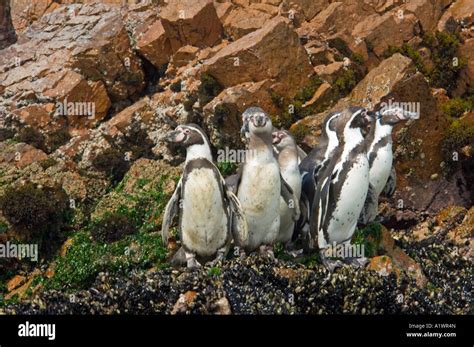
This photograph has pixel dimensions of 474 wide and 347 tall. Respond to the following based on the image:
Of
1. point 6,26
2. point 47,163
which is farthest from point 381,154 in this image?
point 6,26

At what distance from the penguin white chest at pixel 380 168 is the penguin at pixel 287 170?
6.20 feet

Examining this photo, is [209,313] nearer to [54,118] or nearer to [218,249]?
[218,249]

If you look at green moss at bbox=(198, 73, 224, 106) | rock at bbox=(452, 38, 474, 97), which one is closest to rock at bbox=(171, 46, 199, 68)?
green moss at bbox=(198, 73, 224, 106)

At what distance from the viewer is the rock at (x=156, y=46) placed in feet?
81.7

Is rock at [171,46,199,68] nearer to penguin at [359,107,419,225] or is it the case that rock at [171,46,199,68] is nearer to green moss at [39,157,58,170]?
green moss at [39,157,58,170]

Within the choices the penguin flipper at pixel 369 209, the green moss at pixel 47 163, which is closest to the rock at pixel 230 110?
the green moss at pixel 47 163

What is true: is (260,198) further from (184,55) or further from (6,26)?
(6,26)

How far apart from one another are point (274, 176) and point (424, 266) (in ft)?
12.6

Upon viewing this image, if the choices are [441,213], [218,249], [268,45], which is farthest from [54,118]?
[218,249]

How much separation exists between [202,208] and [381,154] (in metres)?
4.34

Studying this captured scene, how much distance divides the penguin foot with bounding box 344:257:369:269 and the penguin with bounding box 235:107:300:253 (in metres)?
1.13

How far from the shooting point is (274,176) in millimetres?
11977

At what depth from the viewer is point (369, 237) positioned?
13.2m

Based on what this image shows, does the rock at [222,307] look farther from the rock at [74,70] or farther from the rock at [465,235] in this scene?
the rock at [74,70]
